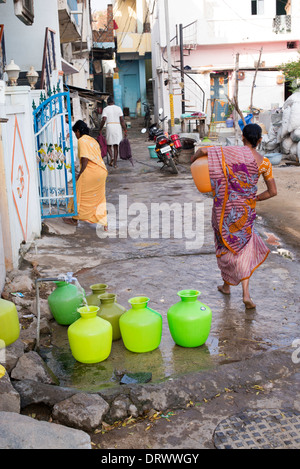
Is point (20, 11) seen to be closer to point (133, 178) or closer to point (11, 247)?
point (11, 247)

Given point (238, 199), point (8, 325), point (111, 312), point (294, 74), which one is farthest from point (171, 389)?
point (294, 74)

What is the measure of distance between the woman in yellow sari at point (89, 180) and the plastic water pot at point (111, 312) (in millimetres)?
3341

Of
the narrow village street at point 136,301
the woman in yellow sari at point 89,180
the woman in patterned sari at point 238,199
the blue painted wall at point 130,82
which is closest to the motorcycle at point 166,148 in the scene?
the narrow village street at point 136,301

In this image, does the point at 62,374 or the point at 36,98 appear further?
the point at 36,98

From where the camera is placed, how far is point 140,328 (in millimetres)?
3609

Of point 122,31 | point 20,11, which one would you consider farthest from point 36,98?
point 122,31

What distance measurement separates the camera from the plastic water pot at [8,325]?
3518 mm

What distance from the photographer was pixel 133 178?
12.7 m

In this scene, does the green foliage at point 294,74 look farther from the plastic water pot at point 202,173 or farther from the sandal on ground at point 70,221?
the plastic water pot at point 202,173

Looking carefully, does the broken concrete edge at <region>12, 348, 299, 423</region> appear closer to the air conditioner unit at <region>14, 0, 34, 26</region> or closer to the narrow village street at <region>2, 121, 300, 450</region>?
the narrow village street at <region>2, 121, 300, 450</region>

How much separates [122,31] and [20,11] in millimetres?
30107

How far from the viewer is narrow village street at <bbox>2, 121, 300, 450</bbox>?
2895 mm

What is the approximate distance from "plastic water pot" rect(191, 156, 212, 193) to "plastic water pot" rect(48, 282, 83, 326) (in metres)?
1.32

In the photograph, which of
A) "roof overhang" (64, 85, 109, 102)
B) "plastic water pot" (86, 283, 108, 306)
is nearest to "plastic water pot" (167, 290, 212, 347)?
"plastic water pot" (86, 283, 108, 306)
